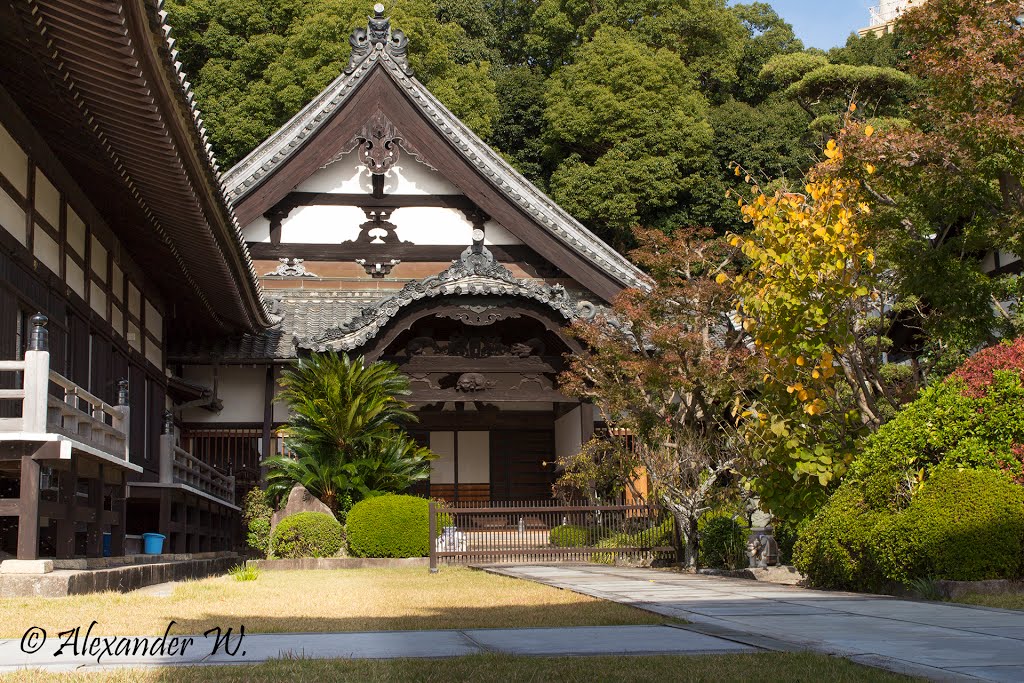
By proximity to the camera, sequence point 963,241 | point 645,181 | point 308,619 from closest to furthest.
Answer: point 308,619
point 963,241
point 645,181

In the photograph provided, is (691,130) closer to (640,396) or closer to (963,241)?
(640,396)

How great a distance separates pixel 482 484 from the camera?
83.5ft

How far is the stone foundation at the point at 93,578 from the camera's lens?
9.56 meters

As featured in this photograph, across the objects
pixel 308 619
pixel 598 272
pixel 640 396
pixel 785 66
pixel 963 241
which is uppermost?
pixel 785 66

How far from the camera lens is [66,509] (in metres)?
11.2

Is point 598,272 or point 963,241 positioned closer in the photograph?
point 963,241

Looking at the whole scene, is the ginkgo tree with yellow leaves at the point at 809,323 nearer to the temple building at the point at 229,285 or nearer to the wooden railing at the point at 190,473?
the temple building at the point at 229,285

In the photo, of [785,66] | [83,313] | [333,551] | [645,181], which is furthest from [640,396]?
[785,66]

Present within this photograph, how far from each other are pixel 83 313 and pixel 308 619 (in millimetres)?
8283

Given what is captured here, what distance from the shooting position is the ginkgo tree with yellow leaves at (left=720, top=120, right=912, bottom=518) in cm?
1171

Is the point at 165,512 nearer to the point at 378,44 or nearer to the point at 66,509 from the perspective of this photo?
the point at 66,509

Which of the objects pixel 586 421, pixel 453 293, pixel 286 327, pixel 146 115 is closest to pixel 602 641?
pixel 146 115

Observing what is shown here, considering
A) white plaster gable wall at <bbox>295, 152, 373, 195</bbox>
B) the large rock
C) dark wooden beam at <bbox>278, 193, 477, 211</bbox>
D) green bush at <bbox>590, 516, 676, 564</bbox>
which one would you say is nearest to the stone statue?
green bush at <bbox>590, 516, 676, 564</bbox>

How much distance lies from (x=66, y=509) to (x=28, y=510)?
1141mm
